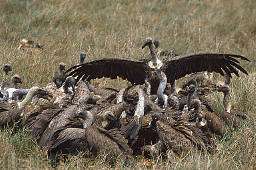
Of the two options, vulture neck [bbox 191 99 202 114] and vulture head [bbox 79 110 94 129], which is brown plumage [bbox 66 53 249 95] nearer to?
vulture neck [bbox 191 99 202 114]

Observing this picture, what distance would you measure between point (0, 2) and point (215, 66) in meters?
8.52

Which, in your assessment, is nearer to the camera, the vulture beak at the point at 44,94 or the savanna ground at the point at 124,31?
the vulture beak at the point at 44,94

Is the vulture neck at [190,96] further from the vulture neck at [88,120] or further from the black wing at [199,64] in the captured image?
the vulture neck at [88,120]

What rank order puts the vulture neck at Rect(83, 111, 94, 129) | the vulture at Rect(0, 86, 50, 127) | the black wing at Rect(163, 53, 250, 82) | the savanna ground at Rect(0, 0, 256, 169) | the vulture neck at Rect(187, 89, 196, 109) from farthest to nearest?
the savanna ground at Rect(0, 0, 256, 169), the black wing at Rect(163, 53, 250, 82), the vulture neck at Rect(187, 89, 196, 109), the vulture at Rect(0, 86, 50, 127), the vulture neck at Rect(83, 111, 94, 129)

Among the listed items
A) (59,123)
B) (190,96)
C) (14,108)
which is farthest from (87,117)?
(190,96)

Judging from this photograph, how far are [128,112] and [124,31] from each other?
701 centimetres

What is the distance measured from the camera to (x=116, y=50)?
11.5 m

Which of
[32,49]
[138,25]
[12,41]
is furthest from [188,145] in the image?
[138,25]

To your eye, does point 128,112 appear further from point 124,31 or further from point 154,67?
point 124,31

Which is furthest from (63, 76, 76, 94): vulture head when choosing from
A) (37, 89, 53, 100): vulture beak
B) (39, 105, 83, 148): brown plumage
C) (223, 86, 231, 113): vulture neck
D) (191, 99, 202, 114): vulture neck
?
(223, 86, 231, 113): vulture neck

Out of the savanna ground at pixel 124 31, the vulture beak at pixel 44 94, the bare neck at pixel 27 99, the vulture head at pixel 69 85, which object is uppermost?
the vulture head at pixel 69 85

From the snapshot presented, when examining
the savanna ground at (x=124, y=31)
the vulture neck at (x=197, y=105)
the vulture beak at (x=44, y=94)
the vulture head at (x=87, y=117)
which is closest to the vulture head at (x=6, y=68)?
the savanna ground at (x=124, y=31)

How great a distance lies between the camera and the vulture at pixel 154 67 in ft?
22.8

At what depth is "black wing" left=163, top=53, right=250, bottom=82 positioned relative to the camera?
22.7 ft
